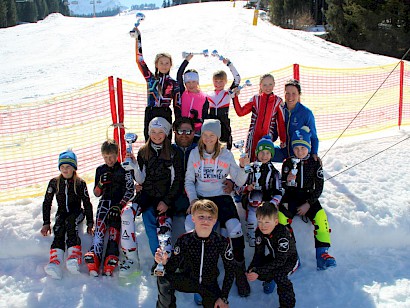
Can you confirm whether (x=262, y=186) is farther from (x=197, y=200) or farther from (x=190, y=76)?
(x=190, y=76)

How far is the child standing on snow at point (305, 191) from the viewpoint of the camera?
478cm

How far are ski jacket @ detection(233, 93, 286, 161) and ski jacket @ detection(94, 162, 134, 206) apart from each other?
1704 millimetres

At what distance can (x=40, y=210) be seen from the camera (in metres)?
5.25

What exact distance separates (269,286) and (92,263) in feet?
6.24

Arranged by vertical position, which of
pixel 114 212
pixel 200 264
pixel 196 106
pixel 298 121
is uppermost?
pixel 196 106

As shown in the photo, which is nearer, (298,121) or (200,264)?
(200,264)

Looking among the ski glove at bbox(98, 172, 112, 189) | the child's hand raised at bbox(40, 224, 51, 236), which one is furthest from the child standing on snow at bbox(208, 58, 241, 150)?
the child's hand raised at bbox(40, 224, 51, 236)

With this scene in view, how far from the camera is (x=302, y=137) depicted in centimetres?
518

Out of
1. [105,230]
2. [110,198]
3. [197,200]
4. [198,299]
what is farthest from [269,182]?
[105,230]

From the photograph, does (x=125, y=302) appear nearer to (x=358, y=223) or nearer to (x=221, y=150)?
(x=221, y=150)

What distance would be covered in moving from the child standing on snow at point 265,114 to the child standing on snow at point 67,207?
7.34 ft

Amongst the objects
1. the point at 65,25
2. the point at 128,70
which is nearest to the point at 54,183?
the point at 128,70

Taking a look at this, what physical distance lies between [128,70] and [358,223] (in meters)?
13.1

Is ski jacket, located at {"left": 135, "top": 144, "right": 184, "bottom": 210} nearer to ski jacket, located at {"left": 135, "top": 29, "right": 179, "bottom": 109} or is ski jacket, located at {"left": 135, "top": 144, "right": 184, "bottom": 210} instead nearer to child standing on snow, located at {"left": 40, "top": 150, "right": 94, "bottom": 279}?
child standing on snow, located at {"left": 40, "top": 150, "right": 94, "bottom": 279}
